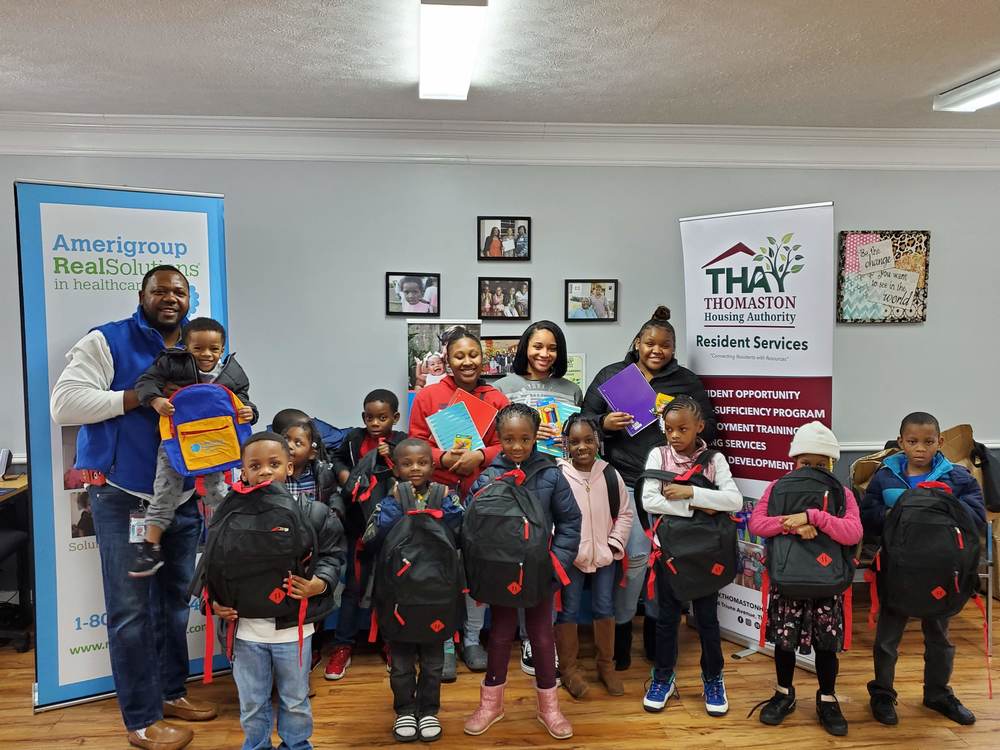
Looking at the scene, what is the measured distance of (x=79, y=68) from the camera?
10.7ft

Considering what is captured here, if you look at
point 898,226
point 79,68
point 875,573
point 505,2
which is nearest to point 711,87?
point 505,2

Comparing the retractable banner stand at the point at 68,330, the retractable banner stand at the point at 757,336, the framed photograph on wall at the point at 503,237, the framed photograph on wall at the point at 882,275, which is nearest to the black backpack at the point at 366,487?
the retractable banner stand at the point at 68,330

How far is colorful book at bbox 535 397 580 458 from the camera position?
131 inches

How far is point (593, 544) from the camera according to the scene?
10.1 feet

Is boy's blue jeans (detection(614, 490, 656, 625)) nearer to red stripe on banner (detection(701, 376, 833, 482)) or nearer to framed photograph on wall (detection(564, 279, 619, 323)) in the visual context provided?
red stripe on banner (detection(701, 376, 833, 482))

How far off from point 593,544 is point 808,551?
86 centimetres

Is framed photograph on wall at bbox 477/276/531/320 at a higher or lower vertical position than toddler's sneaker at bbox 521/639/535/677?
higher

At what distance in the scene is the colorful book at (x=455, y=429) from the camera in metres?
3.17

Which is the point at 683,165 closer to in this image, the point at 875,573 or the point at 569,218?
the point at 569,218

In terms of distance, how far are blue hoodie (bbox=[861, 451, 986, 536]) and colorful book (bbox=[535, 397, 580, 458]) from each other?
132 cm

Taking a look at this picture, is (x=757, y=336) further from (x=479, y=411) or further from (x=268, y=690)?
(x=268, y=690)

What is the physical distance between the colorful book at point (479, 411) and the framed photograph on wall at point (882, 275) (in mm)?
2580

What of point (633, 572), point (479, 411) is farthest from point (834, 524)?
point (479, 411)

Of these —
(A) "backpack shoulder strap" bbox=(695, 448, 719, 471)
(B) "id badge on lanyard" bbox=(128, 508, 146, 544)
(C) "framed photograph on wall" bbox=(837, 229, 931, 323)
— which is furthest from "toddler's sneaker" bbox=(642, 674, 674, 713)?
(C) "framed photograph on wall" bbox=(837, 229, 931, 323)
